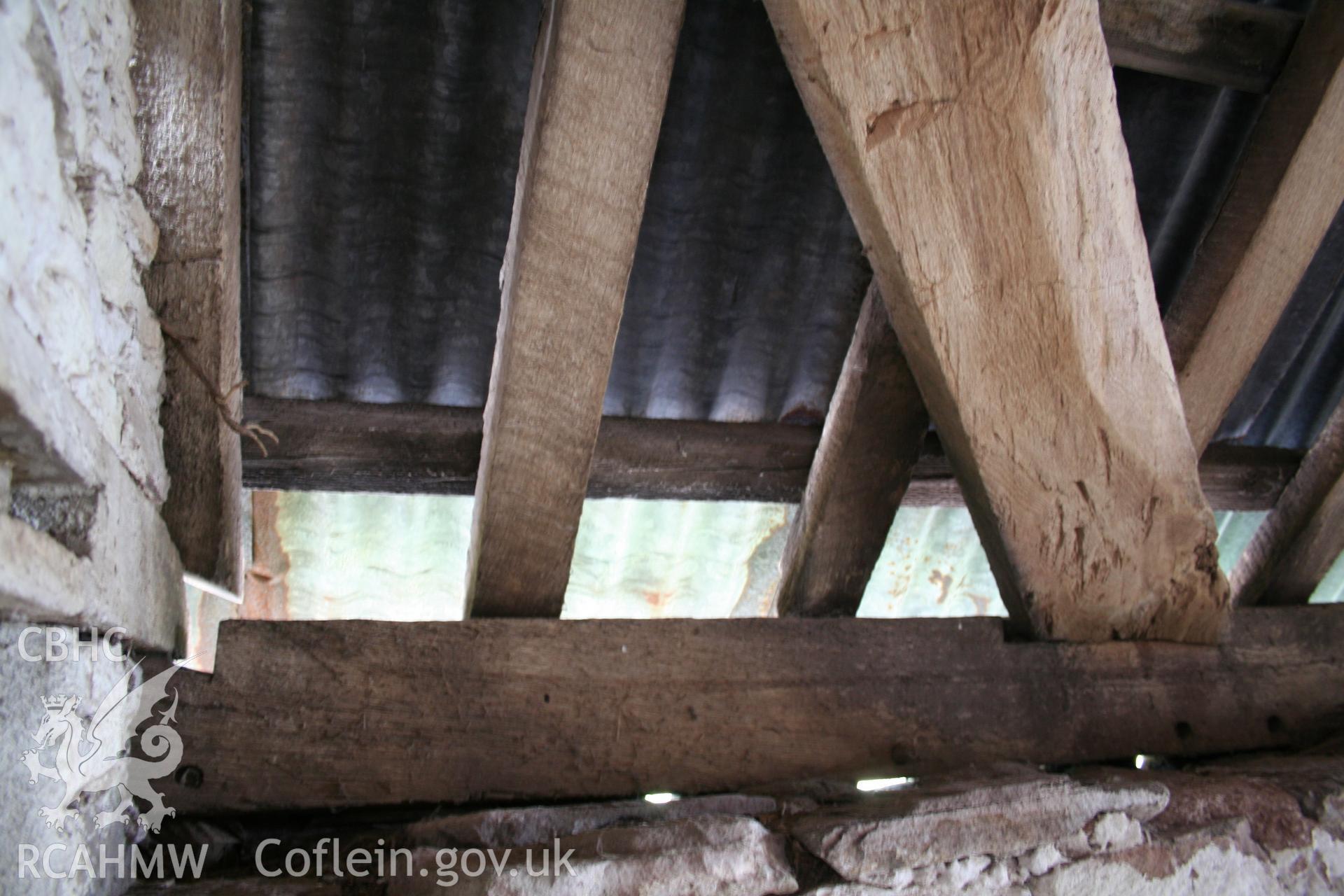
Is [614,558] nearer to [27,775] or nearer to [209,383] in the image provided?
[209,383]

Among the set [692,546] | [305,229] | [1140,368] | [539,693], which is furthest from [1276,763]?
[305,229]

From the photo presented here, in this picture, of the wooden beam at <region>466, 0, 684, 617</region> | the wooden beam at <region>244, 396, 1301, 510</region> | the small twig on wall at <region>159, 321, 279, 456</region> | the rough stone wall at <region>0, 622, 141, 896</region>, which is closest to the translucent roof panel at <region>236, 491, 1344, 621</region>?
the wooden beam at <region>244, 396, 1301, 510</region>

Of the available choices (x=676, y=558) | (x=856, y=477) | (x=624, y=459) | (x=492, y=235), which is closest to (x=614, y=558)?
(x=676, y=558)

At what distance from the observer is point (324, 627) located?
1.43 meters

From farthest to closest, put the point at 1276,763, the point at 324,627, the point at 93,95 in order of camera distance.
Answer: the point at 1276,763
the point at 324,627
the point at 93,95

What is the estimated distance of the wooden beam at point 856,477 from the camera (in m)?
1.85

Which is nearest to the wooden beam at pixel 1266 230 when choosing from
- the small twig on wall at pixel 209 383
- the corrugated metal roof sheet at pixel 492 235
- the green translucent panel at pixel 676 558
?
the corrugated metal roof sheet at pixel 492 235

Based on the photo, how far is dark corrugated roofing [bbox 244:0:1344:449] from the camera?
1.67 meters

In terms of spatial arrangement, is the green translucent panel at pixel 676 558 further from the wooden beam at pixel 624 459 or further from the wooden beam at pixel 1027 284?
the wooden beam at pixel 1027 284

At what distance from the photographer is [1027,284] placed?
4.47 feet

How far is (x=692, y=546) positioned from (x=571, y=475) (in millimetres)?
1286

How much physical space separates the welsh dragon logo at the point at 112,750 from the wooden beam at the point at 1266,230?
1854 mm

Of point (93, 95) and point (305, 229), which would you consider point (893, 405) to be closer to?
point (305, 229)

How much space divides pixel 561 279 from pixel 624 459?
725 millimetres
